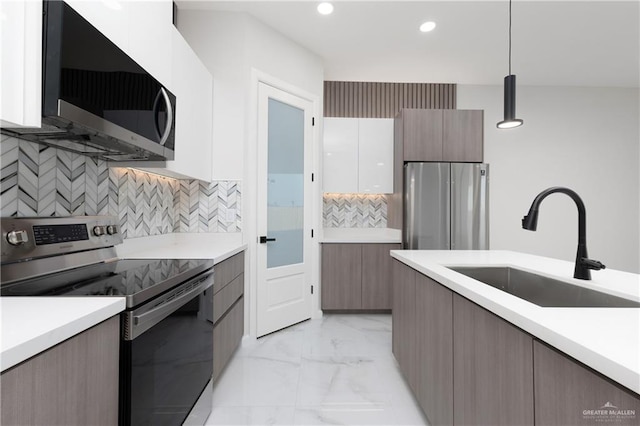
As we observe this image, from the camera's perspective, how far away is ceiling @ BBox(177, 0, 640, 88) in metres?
2.60

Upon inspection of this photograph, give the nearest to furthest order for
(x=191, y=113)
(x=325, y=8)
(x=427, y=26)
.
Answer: (x=191, y=113) < (x=325, y=8) < (x=427, y=26)

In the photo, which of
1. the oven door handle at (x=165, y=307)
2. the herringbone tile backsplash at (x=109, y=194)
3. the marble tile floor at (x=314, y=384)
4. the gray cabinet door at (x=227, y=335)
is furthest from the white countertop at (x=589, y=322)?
the herringbone tile backsplash at (x=109, y=194)

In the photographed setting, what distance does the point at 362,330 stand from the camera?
2.97 m

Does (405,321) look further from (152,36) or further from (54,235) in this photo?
(152,36)

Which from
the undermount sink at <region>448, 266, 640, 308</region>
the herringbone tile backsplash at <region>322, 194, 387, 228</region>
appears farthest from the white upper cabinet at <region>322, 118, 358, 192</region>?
the undermount sink at <region>448, 266, 640, 308</region>

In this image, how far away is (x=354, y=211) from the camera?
403 centimetres

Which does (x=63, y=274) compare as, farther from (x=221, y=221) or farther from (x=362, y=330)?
(x=362, y=330)

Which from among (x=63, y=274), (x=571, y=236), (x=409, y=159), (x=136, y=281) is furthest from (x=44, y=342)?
(x=571, y=236)

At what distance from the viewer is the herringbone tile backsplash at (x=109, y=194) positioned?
3.94 feet

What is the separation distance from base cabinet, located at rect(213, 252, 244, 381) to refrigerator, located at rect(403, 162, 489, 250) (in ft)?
6.10

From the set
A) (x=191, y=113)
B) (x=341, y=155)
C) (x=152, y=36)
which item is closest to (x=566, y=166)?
(x=341, y=155)

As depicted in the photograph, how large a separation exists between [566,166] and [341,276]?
3.64 metres

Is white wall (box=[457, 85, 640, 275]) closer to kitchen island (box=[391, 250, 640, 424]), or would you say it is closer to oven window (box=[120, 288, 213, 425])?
kitchen island (box=[391, 250, 640, 424])

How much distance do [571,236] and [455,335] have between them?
13.9 feet
